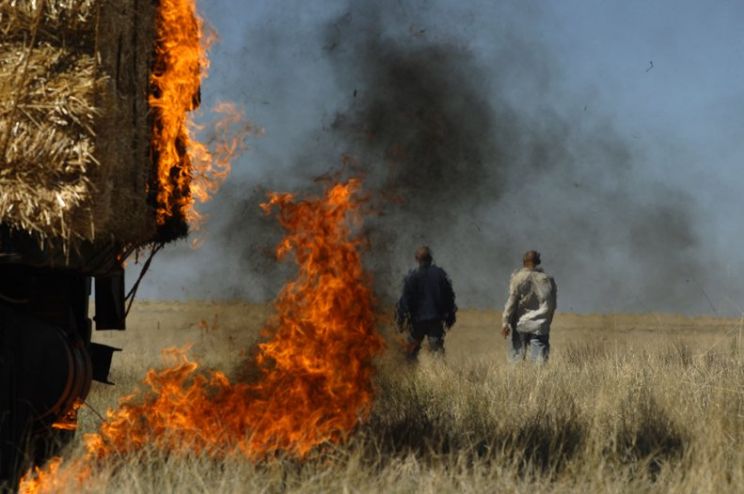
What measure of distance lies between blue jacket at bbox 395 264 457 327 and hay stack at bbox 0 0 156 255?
8539mm

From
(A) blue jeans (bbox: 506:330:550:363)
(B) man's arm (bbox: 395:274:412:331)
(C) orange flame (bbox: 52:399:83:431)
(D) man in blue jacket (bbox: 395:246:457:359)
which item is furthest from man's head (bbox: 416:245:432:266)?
(C) orange flame (bbox: 52:399:83:431)

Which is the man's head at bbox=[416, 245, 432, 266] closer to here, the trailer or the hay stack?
the trailer

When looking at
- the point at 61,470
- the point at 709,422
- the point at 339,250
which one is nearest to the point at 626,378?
the point at 709,422

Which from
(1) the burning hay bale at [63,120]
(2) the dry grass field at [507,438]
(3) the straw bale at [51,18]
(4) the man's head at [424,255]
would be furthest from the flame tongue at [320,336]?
(4) the man's head at [424,255]

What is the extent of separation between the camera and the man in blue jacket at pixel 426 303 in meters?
15.2

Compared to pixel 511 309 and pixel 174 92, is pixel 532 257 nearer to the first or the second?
pixel 511 309

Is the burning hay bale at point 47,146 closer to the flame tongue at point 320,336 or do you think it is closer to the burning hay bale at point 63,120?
the burning hay bale at point 63,120

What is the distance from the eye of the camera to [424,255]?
15.3 metres

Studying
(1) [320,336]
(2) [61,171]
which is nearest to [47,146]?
(2) [61,171]

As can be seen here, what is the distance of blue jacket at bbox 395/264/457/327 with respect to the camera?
15227 mm

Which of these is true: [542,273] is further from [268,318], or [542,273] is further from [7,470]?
[7,470]

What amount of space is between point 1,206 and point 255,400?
2.63 meters

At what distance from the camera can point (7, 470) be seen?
6.88 meters

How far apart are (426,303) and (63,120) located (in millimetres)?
9150
